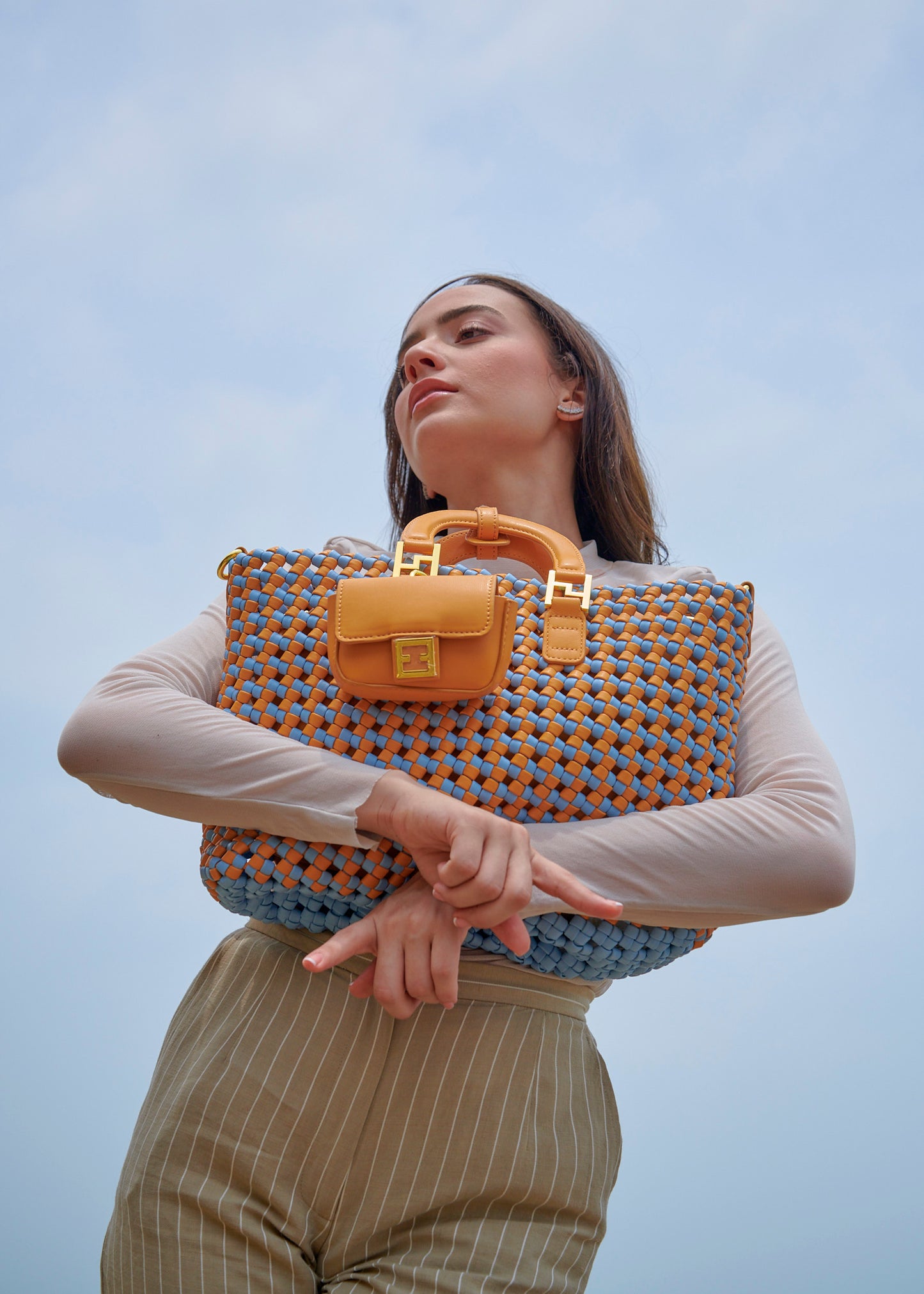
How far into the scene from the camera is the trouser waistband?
1183mm

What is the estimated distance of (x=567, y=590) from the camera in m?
1.20

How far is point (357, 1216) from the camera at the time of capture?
1.08 meters

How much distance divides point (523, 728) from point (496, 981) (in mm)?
292

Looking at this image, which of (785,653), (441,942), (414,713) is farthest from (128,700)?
(785,653)

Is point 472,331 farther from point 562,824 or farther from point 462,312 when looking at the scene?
point 562,824

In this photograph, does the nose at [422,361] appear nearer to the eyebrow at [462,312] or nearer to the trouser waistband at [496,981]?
the eyebrow at [462,312]

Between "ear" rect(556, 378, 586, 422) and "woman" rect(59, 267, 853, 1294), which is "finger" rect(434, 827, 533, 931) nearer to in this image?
"woman" rect(59, 267, 853, 1294)

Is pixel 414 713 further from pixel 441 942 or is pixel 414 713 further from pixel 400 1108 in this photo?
pixel 400 1108

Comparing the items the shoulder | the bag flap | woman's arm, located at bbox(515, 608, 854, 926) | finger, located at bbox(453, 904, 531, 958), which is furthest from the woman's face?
finger, located at bbox(453, 904, 531, 958)

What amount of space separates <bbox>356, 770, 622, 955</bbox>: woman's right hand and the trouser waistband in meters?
0.19

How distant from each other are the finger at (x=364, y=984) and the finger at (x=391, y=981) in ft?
0.06

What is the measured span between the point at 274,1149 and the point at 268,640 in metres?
0.50

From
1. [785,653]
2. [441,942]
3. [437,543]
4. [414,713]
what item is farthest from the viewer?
[785,653]

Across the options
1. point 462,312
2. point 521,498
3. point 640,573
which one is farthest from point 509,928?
point 462,312
